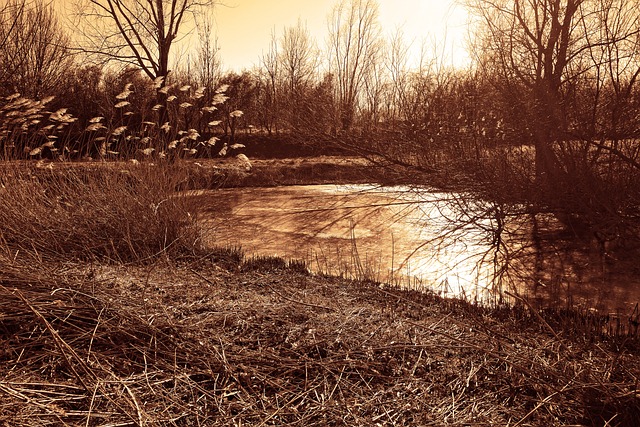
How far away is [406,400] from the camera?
208cm

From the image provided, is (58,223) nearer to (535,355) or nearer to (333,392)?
(333,392)

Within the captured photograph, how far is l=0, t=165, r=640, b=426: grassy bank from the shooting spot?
1.94m

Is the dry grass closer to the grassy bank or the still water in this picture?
the still water

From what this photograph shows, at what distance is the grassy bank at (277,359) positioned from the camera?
6.37 feet

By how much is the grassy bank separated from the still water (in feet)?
3.44

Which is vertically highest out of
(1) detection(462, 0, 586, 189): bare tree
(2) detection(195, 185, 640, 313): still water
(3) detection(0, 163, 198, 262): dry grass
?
(1) detection(462, 0, 586, 189): bare tree

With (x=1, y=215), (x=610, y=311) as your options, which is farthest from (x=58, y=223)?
(x=610, y=311)

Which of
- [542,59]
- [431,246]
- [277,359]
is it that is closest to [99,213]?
[277,359]

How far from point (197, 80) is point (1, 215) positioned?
43.4 feet

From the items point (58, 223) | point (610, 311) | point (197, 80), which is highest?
point (197, 80)

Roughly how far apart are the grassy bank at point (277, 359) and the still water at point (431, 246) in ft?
3.44

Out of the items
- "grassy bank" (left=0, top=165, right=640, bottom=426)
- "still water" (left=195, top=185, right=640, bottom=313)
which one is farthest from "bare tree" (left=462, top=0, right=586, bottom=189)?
"grassy bank" (left=0, top=165, right=640, bottom=426)

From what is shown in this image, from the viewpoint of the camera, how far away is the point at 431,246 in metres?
5.95

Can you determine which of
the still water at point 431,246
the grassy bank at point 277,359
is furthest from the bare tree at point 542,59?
the grassy bank at point 277,359
